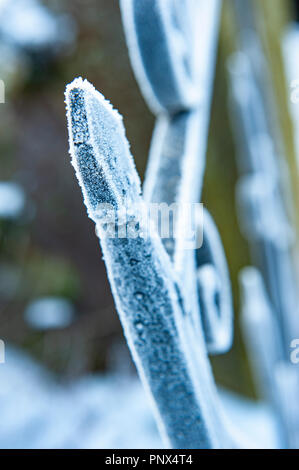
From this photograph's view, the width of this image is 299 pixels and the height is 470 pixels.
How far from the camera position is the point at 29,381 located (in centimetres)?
196

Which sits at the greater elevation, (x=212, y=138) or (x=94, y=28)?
(x=94, y=28)

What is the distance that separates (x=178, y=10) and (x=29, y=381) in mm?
1957

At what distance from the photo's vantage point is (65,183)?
5.61ft

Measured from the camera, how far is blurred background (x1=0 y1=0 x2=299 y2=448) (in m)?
1.33

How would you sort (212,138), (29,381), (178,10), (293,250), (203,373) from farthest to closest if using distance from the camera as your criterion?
(29,381), (212,138), (293,250), (178,10), (203,373)

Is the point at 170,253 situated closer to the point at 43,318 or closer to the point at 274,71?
the point at 274,71

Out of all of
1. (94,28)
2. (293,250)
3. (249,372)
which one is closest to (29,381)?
(249,372)

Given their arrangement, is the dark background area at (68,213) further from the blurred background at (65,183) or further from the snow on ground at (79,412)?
the snow on ground at (79,412)
